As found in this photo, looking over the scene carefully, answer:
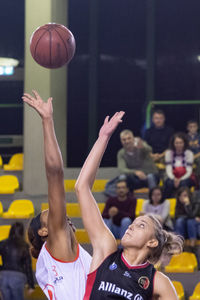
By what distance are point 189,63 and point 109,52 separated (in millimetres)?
1498

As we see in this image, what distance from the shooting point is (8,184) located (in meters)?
9.34

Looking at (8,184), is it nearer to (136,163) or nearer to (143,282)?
(136,163)

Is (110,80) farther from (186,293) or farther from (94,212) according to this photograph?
(94,212)

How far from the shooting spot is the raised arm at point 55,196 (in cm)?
262

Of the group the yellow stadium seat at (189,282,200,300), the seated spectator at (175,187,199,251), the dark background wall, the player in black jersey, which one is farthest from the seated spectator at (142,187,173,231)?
the player in black jersey

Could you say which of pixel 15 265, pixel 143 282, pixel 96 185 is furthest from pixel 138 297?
pixel 96 185

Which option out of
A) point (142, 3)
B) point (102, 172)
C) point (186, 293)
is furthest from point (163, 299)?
point (142, 3)

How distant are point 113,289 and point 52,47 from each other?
2.64 meters

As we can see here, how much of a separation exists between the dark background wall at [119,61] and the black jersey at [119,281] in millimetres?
9125

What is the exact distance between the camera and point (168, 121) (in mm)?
11719

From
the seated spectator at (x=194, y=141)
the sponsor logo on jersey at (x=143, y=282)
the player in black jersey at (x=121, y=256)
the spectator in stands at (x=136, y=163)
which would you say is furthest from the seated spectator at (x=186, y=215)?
the sponsor logo on jersey at (x=143, y=282)

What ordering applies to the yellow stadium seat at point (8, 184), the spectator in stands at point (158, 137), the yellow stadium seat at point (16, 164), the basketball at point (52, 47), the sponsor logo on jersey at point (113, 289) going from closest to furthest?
the sponsor logo on jersey at point (113, 289)
the basketball at point (52, 47)
the spectator in stands at point (158, 137)
the yellow stadium seat at point (8, 184)
the yellow stadium seat at point (16, 164)

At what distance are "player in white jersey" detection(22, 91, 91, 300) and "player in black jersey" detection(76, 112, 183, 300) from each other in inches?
3.0

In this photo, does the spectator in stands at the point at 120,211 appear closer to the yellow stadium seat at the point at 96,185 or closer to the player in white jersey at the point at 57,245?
the yellow stadium seat at the point at 96,185
